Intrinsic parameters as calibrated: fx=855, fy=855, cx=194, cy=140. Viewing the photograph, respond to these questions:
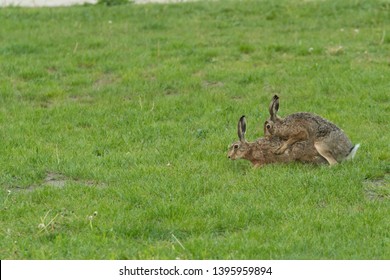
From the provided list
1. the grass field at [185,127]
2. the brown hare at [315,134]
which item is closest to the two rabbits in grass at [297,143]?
the brown hare at [315,134]

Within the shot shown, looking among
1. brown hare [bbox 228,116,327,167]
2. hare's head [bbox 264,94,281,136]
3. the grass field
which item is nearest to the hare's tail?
the grass field

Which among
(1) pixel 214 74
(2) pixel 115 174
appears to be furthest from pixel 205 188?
(1) pixel 214 74

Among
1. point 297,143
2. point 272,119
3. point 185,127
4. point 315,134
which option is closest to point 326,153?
point 315,134

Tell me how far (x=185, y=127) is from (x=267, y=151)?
195 cm

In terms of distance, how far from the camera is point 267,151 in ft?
33.0

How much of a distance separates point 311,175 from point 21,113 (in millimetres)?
5006

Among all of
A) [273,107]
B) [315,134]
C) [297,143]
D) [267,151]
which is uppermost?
[273,107]

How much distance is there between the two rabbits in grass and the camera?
9.66 metres

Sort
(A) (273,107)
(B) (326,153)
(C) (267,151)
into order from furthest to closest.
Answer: (A) (273,107)
(C) (267,151)
(B) (326,153)

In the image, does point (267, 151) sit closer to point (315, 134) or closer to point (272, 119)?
point (272, 119)

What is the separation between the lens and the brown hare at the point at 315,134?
380 inches

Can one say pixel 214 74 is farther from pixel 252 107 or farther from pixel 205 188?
pixel 205 188

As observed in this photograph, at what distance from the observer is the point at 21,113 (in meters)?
12.4

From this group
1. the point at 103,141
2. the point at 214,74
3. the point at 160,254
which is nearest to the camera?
the point at 160,254
